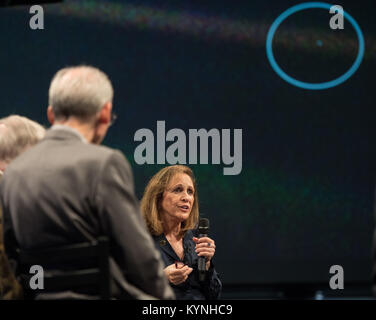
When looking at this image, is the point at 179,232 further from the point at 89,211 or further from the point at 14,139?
the point at 89,211

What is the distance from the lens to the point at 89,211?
182 centimetres

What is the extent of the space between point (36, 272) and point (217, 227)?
3.55 metres

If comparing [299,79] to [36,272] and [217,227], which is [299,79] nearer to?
[217,227]

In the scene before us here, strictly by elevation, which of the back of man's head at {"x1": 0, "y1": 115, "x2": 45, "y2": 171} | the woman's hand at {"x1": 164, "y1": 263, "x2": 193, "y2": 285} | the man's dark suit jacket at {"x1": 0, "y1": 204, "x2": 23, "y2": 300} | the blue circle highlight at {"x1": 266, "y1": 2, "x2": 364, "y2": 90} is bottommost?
the woman's hand at {"x1": 164, "y1": 263, "x2": 193, "y2": 285}

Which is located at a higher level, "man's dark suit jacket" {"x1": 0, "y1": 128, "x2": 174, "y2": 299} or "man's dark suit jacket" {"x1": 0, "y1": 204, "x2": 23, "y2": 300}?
"man's dark suit jacket" {"x1": 0, "y1": 128, "x2": 174, "y2": 299}

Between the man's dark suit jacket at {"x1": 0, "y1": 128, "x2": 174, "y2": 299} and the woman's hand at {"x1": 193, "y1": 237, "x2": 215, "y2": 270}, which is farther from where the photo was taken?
the woman's hand at {"x1": 193, "y1": 237, "x2": 215, "y2": 270}

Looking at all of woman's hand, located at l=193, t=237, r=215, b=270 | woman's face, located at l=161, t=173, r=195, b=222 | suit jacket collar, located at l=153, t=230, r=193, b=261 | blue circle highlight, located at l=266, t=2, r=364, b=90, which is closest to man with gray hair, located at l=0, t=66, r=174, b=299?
woman's hand, located at l=193, t=237, r=215, b=270

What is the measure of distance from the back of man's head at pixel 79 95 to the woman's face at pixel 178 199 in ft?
5.59

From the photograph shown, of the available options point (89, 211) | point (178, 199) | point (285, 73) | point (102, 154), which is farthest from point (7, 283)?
point (285, 73)

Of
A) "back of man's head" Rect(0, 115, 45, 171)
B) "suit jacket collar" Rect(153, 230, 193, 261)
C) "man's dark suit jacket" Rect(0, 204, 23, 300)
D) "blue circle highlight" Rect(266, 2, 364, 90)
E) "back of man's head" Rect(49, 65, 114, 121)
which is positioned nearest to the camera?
"back of man's head" Rect(49, 65, 114, 121)

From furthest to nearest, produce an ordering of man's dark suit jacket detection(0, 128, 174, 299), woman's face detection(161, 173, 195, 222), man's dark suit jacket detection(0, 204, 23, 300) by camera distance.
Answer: woman's face detection(161, 173, 195, 222) < man's dark suit jacket detection(0, 204, 23, 300) < man's dark suit jacket detection(0, 128, 174, 299)

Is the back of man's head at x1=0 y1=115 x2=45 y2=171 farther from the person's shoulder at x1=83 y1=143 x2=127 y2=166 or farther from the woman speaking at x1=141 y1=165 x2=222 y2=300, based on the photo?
the woman speaking at x1=141 y1=165 x2=222 y2=300

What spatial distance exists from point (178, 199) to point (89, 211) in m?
1.82

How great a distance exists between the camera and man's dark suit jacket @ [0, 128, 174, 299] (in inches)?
70.5
